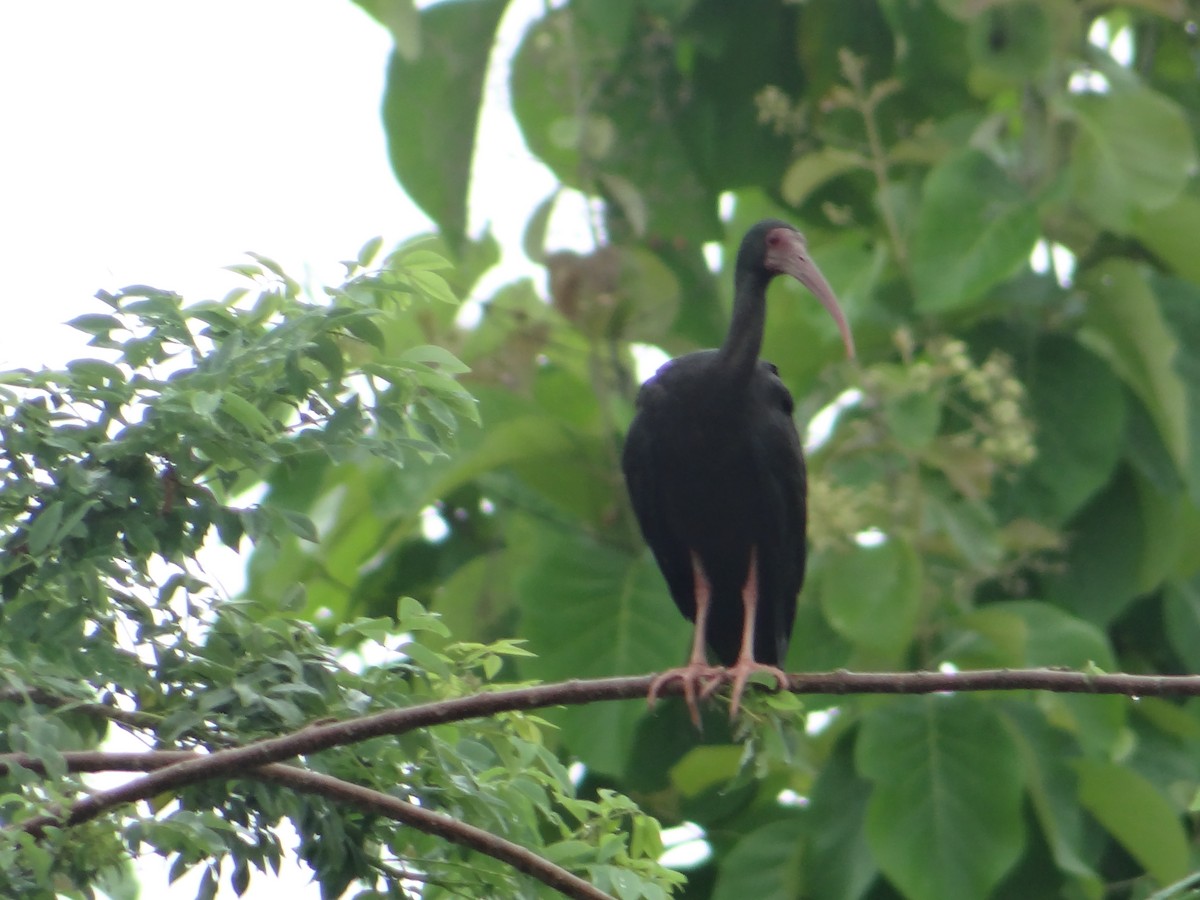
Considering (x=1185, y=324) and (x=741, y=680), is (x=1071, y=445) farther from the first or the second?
(x=741, y=680)

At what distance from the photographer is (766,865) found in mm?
6059

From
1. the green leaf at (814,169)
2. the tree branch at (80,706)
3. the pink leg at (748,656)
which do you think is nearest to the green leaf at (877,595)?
the pink leg at (748,656)

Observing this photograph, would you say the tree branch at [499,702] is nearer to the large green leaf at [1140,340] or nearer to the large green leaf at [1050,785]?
the large green leaf at [1050,785]

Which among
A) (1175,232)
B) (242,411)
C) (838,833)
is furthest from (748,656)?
(1175,232)

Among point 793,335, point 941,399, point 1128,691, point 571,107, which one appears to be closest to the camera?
point 1128,691

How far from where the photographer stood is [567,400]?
7.05 metres

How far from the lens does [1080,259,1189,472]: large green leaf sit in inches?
254

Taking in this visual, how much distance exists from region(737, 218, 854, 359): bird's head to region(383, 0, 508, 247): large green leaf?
1.86 m

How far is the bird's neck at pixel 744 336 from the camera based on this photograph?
521cm

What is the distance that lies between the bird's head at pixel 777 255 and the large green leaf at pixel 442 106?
6.11 ft

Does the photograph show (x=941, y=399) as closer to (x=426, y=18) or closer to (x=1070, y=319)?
(x=1070, y=319)

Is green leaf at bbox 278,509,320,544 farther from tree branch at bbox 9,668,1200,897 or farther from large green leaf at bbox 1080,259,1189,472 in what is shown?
large green leaf at bbox 1080,259,1189,472

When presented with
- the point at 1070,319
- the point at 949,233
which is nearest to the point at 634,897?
the point at 949,233

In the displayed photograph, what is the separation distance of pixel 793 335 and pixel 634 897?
12.8 feet
